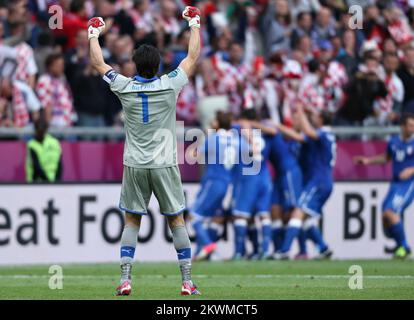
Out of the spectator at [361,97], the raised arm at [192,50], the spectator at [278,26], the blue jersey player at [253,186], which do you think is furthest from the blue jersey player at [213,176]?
the raised arm at [192,50]

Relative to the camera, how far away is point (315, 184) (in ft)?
70.7

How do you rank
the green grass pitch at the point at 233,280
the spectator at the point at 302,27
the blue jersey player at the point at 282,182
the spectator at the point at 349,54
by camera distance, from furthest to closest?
the spectator at the point at 302,27, the spectator at the point at 349,54, the blue jersey player at the point at 282,182, the green grass pitch at the point at 233,280

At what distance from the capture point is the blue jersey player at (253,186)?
2139 centimetres

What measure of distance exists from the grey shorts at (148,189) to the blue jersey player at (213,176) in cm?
807

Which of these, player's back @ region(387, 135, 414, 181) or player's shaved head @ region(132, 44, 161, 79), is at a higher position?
player's shaved head @ region(132, 44, 161, 79)

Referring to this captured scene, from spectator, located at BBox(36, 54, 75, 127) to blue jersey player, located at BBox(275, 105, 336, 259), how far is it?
3569mm

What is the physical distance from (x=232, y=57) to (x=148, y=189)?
Answer: 10950 mm

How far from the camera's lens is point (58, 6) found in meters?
23.0

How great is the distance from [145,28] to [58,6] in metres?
1.82

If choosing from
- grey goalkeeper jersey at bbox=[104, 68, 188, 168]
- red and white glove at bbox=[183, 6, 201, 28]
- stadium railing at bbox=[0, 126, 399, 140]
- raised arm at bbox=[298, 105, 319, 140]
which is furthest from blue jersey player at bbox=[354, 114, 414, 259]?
grey goalkeeper jersey at bbox=[104, 68, 188, 168]

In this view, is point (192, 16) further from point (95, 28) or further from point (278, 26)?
point (278, 26)

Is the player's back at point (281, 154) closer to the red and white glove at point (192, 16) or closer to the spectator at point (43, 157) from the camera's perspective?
the spectator at point (43, 157)

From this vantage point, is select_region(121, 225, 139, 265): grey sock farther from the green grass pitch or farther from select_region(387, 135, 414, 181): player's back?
select_region(387, 135, 414, 181): player's back

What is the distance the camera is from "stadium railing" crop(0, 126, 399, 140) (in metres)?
21.1
